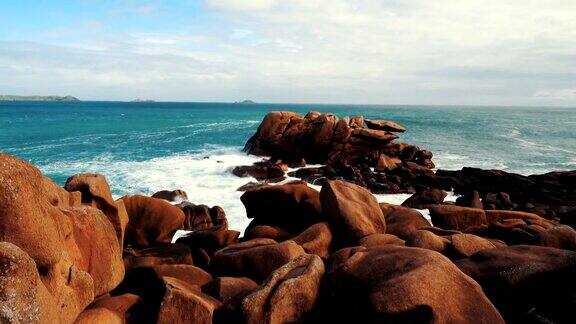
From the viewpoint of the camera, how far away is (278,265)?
1109 centimetres

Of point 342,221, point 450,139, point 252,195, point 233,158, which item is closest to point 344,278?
point 342,221

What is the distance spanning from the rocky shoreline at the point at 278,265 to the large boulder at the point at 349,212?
45 mm

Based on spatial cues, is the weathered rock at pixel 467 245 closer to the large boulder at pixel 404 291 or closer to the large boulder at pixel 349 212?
the large boulder at pixel 349 212

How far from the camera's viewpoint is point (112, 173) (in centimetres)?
4081

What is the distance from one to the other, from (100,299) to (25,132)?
87158 millimetres

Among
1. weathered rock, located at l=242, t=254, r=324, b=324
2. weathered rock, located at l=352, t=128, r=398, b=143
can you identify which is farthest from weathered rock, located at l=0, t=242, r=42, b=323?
weathered rock, located at l=352, t=128, r=398, b=143

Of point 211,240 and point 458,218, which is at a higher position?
point 458,218

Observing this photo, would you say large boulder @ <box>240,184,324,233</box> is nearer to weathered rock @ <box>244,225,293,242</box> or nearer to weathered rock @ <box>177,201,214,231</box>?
weathered rock @ <box>244,225,293,242</box>

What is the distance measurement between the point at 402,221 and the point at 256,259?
21.6 ft

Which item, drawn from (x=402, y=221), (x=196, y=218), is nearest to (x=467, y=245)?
(x=402, y=221)

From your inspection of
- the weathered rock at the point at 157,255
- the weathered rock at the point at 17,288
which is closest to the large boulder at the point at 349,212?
the weathered rock at the point at 157,255

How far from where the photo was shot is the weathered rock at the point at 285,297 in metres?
8.28

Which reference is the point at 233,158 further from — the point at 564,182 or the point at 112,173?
the point at 564,182

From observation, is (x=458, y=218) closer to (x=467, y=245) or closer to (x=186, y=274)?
(x=467, y=245)
